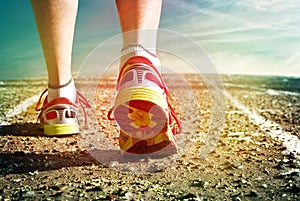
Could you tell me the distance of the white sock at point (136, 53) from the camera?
1984mm

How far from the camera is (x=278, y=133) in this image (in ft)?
8.83

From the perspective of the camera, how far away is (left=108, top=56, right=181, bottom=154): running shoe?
1786mm

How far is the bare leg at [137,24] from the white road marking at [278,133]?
900 mm

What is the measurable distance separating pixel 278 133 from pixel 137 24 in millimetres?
1298

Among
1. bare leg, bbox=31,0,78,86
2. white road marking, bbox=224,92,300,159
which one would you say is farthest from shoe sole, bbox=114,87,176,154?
white road marking, bbox=224,92,300,159

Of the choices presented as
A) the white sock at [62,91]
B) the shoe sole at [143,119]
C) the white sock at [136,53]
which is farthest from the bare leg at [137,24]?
the white sock at [62,91]

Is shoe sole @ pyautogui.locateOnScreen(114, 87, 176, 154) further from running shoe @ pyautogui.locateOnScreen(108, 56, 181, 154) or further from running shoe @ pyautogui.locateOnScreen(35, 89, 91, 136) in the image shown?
running shoe @ pyautogui.locateOnScreen(35, 89, 91, 136)

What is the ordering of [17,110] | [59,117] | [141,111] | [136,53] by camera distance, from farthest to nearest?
[17,110] < [59,117] < [136,53] < [141,111]

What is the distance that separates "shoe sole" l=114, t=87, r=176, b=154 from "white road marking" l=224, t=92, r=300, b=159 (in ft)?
2.41

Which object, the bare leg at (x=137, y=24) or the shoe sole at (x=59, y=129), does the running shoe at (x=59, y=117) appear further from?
the bare leg at (x=137, y=24)

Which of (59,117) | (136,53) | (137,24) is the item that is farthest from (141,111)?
(59,117)

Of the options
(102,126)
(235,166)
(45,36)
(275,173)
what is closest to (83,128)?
(102,126)

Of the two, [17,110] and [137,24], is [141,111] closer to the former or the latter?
[137,24]

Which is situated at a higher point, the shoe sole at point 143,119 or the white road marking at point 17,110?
the white road marking at point 17,110
